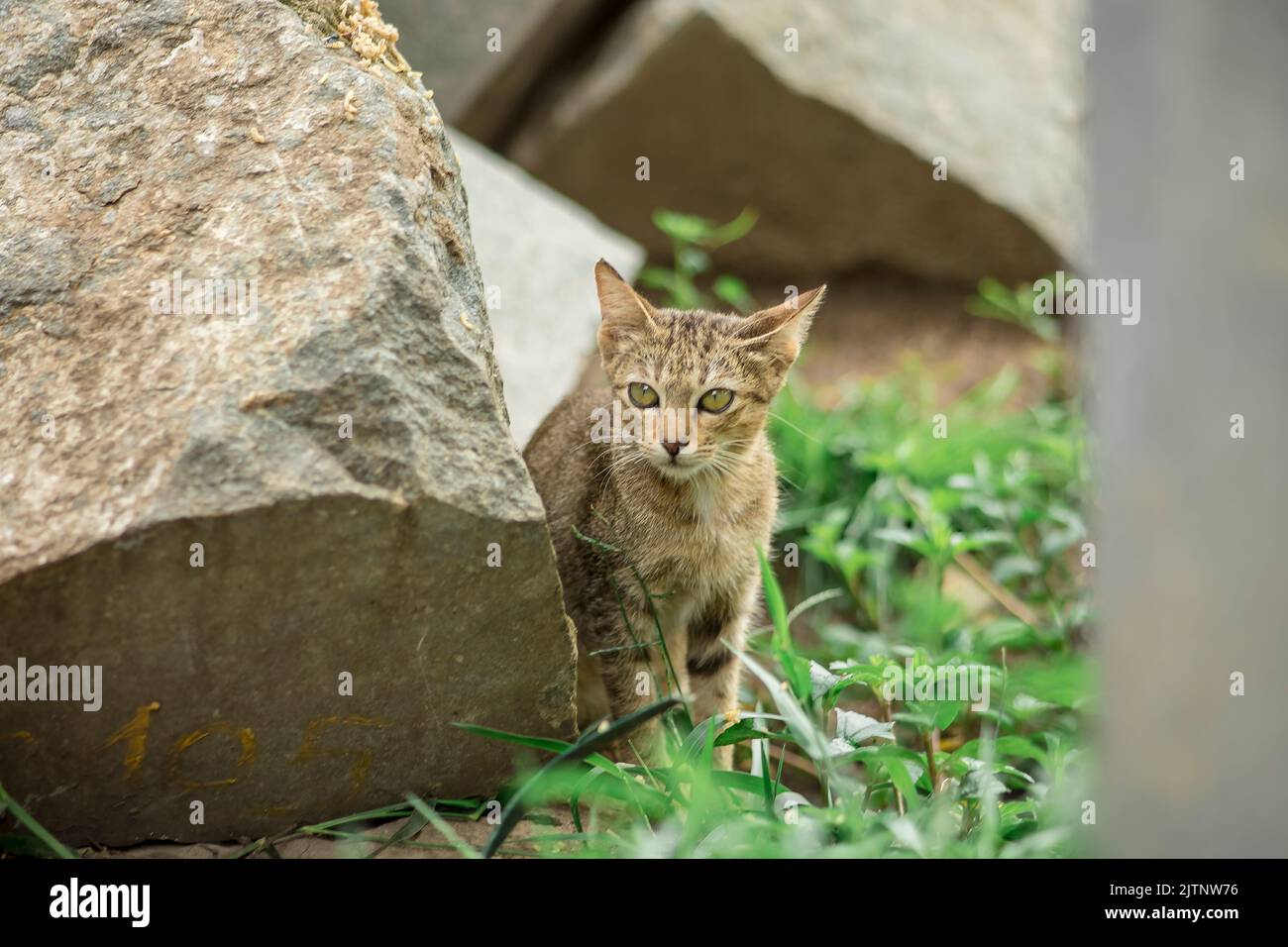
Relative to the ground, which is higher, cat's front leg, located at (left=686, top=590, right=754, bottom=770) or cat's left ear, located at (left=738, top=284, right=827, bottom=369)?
cat's left ear, located at (left=738, top=284, right=827, bottom=369)

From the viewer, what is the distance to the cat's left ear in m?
3.73

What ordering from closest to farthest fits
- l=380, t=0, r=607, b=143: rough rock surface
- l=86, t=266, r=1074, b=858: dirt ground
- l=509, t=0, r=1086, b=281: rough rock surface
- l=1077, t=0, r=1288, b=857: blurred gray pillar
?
l=1077, t=0, r=1288, b=857: blurred gray pillar < l=380, t=0, r=607, b=143: rough rock surface < l=509, t=0, r=1086, b=281: rough rock surface < l=86, t=266, r=1074, b=858: dirt ground

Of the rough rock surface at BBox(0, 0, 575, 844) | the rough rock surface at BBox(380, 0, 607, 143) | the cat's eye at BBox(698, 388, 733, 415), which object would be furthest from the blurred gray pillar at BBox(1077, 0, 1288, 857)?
the rough rock surface at BBox(380, 0, 607, 143)

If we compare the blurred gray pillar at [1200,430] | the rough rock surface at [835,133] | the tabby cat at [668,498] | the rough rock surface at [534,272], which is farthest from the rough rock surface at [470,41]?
the blurred gray pillar at [1200,430]

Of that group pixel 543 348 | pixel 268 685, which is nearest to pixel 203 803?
pixel 268 685

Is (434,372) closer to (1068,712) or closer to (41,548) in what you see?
(41,548)

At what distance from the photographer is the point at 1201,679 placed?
1.67m

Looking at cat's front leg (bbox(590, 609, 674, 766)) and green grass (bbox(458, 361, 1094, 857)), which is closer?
green grass (bbox(458, 361, 1094, 857))

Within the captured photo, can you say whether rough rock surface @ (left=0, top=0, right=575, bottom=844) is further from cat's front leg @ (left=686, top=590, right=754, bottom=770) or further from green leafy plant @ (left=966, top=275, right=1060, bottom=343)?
green leafy plant @ (left=966, top=275, right=1060, bottom=343)

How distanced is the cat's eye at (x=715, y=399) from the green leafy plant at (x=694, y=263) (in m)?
2.29

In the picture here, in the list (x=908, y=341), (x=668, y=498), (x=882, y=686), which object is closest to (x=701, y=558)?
(x=668, y=498)

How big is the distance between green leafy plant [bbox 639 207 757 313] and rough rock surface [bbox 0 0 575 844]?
9.82ft

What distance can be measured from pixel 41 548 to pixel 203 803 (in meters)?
0.74

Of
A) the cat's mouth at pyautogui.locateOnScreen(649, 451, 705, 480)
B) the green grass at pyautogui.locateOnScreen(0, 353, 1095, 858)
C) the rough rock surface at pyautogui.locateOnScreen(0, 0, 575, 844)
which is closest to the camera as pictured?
the rough rock surface at pyautogui.locateOnScreen(0, 0, 575, 844)
